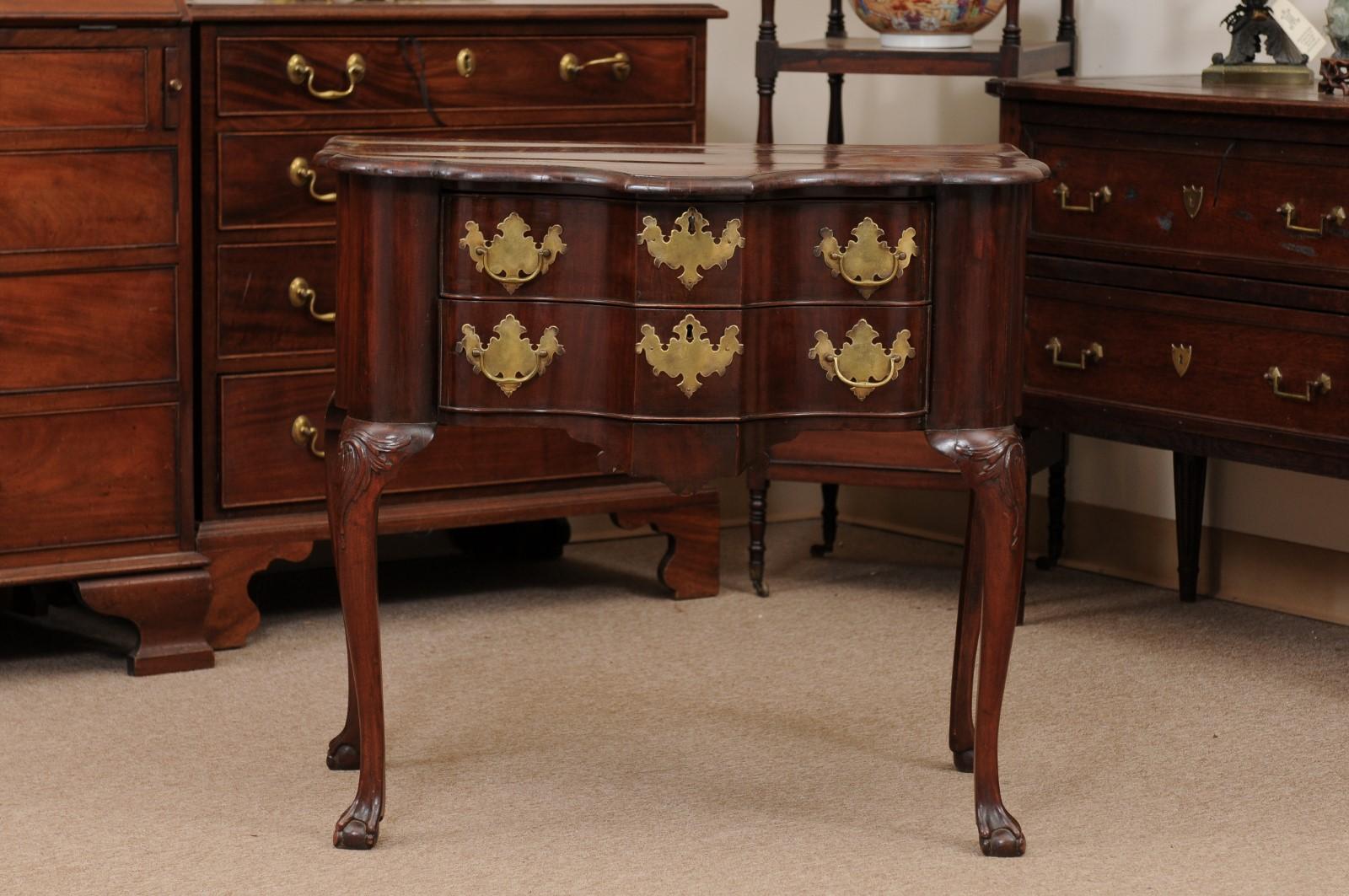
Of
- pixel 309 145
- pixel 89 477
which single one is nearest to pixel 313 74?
pixel 309 145

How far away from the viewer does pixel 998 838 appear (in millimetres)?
2426

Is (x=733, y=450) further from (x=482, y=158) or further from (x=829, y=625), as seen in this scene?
(x=829, y=625)

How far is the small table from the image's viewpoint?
227 centimetres

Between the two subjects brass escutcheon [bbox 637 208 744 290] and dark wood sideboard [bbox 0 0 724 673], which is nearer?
brass escutcheon [bbox 637 208 744 290]

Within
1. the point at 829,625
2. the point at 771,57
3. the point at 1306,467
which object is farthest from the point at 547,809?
the point at 771,57

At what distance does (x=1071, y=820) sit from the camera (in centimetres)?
254

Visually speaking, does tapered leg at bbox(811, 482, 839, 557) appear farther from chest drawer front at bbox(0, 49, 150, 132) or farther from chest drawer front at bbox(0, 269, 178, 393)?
chest drawer front at bbox(0, 49, 150, 132)

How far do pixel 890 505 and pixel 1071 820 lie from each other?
1821 millimetres

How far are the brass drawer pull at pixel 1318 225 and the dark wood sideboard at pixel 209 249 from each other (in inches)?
41.9

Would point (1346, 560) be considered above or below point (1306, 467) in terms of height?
below

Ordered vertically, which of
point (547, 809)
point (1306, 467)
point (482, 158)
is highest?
point (482, 158)

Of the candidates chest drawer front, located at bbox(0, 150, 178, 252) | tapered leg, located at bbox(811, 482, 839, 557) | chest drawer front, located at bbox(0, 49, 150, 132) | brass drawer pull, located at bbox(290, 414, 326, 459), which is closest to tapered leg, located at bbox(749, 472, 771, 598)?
tapered leg, located at bbox(811, 482, 839, 557)

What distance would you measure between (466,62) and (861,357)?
1249 mm

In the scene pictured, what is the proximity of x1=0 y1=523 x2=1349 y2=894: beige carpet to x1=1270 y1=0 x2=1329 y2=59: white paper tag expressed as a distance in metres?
1.02
